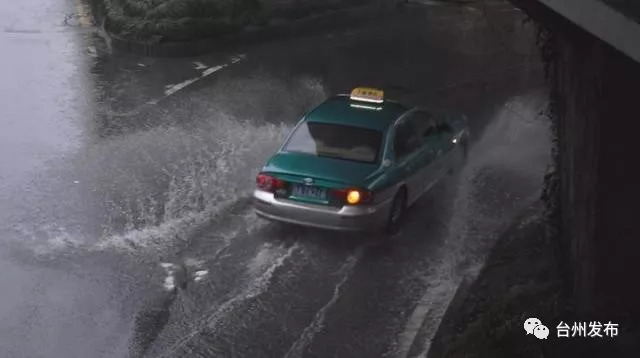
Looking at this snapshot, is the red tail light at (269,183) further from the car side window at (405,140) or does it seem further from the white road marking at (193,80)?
the white road marking at (193,80)

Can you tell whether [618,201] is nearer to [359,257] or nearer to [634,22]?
[634,22]

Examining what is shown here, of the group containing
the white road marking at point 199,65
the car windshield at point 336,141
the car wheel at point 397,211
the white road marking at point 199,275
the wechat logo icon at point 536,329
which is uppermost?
the wechat logo icon at point 536,329

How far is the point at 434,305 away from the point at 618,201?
8.07 feet

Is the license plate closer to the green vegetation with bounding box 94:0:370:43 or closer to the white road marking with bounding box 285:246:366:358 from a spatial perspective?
the white road marking with bounding box 285:246:366:358

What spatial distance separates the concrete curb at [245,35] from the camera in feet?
68.0

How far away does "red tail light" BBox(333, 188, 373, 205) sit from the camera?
414 inches

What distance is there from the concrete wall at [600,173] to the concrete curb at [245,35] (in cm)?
1343

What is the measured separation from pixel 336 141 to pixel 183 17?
434 inches

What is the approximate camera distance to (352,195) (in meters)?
10.5

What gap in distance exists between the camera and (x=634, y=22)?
539 cm

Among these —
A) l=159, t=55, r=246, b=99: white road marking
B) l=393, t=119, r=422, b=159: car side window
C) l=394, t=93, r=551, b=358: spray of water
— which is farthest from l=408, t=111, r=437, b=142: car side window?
l=159, t=55, r=246, b=99: white road marking

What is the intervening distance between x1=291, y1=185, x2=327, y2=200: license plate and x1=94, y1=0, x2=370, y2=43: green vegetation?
11.1m

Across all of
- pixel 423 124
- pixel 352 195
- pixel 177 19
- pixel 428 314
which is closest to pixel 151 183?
pixel 352 195

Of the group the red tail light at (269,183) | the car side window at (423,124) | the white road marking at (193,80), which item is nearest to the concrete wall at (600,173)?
the red tail light at (269,183)
